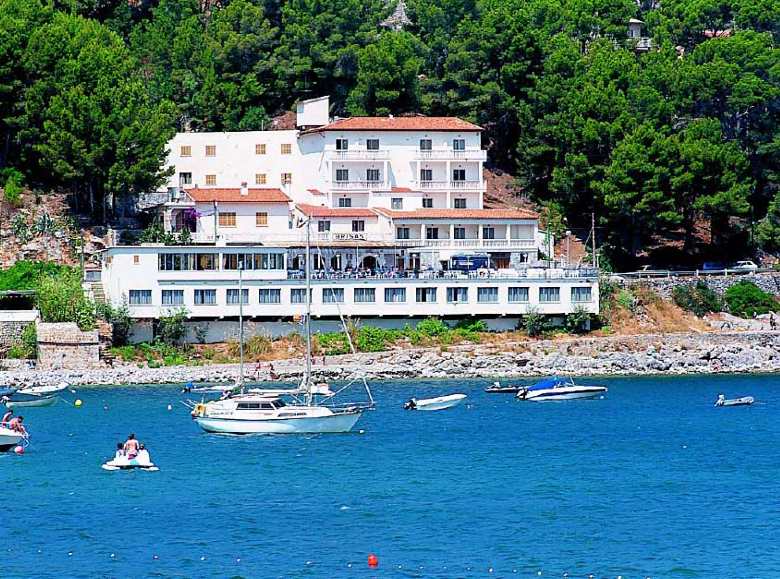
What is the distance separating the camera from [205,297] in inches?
3519

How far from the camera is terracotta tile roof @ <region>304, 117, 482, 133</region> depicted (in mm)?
103938

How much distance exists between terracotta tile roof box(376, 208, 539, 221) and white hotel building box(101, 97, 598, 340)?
4.4 inches

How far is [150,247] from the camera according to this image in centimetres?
8919

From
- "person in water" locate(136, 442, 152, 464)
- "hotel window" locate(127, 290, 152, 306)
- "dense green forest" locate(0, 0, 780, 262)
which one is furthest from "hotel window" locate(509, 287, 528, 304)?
"person in water" locate(136, 442, 152, 464)

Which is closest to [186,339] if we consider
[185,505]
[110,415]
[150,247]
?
[150,247]

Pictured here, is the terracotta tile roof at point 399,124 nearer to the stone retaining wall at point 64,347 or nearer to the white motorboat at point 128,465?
the stone retaining wall at point 64,347

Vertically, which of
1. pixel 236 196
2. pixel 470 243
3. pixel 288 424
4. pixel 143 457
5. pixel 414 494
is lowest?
pixel 414 494

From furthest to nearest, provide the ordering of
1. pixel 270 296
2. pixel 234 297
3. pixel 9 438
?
pixel 270 296 < pixel 234 297 < pixel 9 438

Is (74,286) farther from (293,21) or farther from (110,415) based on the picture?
(293,21)

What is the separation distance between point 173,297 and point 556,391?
21294mm

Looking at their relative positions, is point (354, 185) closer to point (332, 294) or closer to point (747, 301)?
point (332, 294)

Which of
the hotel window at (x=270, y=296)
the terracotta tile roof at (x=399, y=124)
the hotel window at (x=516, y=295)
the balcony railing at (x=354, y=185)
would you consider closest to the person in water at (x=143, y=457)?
the hotel window at (x=270, y=296)

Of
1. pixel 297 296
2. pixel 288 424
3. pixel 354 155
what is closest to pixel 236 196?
pixel 354 155

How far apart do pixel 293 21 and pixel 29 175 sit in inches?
917
